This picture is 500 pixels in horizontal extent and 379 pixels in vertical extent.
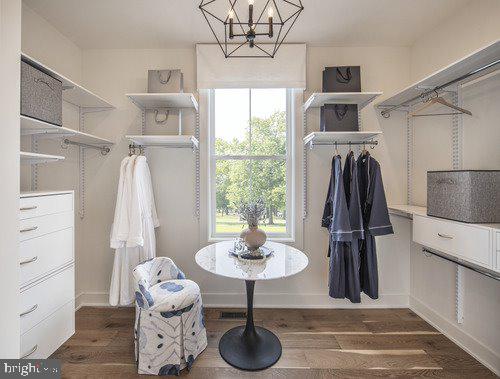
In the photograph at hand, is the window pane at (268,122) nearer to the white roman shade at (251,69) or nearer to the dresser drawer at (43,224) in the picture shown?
the white roman shade at (251,69)

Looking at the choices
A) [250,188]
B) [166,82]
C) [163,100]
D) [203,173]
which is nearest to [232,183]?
[250,188]

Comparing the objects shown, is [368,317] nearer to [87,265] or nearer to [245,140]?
[245,140]

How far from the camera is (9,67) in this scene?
1085mm

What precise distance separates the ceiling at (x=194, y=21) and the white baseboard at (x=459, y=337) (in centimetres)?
257

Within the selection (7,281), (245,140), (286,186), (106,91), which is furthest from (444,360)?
(106,91)

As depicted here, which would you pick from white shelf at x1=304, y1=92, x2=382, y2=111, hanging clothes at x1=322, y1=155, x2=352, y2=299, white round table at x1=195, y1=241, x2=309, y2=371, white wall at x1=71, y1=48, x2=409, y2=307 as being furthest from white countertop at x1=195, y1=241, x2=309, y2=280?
white shelf at x1=304, y1=92, x2=382, y2=111

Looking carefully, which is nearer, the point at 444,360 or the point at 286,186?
the point at 444,360

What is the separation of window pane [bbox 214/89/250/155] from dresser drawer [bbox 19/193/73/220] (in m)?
1.37

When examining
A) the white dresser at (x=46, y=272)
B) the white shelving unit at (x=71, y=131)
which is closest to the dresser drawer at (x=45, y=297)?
the white dresser at (x=46, y=272)

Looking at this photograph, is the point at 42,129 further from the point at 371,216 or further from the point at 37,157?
the point at 371,216

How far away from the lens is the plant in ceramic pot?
5.74 feet

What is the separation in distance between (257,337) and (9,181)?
1.84 m

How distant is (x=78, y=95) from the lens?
2.12 meters

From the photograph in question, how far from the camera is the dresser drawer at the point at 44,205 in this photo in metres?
1.50
